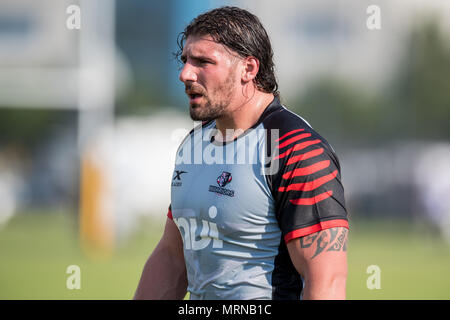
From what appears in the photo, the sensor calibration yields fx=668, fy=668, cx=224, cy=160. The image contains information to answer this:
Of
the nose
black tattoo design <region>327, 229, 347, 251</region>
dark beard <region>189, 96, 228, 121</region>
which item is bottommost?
black tattoo design <region>327, 229, 347, 251</region>

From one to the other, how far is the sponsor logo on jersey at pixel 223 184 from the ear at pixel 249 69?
0.61 m

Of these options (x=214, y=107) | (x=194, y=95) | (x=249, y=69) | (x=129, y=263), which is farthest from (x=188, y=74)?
(x=129, y=263)

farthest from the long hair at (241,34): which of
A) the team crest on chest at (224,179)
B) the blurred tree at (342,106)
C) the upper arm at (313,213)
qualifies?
the blurred tree at (342,106)

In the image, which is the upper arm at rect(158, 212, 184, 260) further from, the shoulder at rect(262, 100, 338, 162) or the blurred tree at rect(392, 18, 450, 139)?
the blurred tree at rect(392, 18, 450, 139)

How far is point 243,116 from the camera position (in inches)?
150

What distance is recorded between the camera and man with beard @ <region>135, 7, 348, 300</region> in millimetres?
3277

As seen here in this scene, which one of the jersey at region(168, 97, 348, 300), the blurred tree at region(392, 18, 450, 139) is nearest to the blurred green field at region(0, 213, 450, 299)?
the jersey at region(168, 97, 348, 300)

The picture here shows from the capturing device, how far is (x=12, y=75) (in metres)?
19.2

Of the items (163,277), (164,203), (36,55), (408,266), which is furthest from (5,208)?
(163,277)

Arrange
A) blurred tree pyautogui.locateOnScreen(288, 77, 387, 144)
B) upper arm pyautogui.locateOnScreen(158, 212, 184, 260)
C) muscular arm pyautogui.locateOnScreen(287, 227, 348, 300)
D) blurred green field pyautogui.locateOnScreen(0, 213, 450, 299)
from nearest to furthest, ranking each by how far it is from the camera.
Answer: muscular arm pyautogui.locateOnScreen(287, 227, 348, 300) < upper arm pyautogui.locateOnScreen(158, 212, 184, 260) < blurred green field pyautogui.locateOnScreen(0, 213, 450, 299) < blurred tree pyautogui.locateOnScreen(288, 77, 387, 144)

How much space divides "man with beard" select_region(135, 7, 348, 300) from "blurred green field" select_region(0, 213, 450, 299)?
6.37 metres

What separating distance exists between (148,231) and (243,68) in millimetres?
21218

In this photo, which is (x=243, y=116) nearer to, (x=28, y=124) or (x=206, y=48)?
(x=206, y=48)

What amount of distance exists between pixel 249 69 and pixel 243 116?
0.30m
